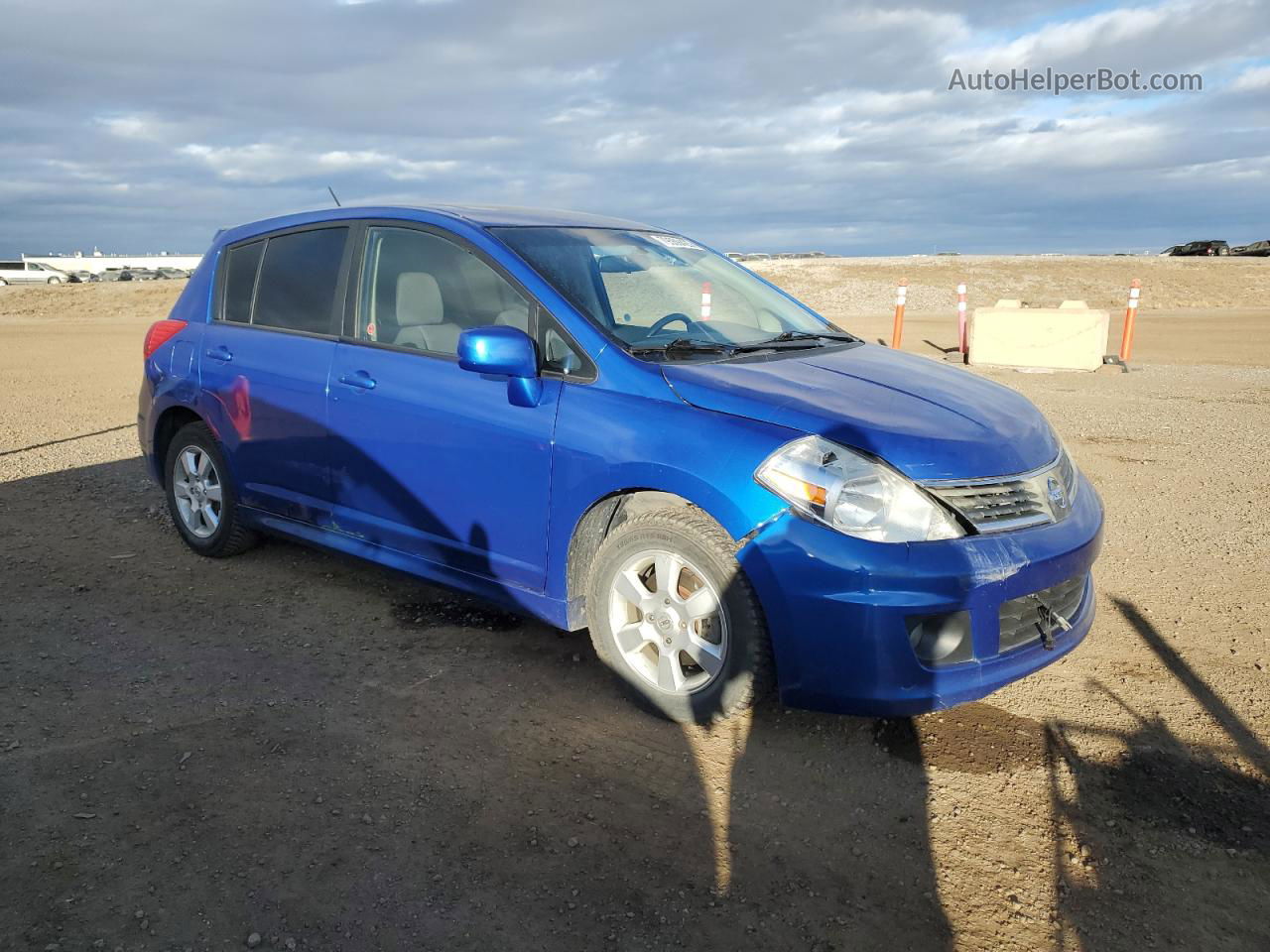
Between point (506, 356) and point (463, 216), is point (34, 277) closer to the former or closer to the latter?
point (463, 216)

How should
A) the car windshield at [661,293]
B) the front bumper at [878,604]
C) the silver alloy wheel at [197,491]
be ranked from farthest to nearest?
the silver alloy wheel at [197,491], the car windshield at [661,293], the front bumper at [878,604]

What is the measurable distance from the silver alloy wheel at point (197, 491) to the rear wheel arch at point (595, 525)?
2378 millimetres

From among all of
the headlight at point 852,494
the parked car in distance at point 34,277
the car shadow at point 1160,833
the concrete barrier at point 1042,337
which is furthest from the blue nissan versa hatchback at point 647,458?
the parked car in distance at point 34,277

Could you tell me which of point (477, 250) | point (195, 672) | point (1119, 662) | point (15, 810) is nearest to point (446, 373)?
point (477, 250)

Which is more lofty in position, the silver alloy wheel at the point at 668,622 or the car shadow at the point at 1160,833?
the silver alloy wheel at the point at 668,622

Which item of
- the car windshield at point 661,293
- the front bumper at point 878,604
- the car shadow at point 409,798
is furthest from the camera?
the car windshield at point 661,293

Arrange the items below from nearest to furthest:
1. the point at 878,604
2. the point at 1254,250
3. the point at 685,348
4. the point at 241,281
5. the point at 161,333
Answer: the point at 878,604, the point at 685,348, the point at 241,281, the point at 161,333, the point at 1254,250

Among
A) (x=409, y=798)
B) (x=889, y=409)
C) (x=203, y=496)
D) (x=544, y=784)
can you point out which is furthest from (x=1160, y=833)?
(x=203, y=496)

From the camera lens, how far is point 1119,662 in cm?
420

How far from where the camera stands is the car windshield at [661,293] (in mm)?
4000

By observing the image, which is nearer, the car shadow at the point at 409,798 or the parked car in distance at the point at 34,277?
the car shadow at the point at 409,798

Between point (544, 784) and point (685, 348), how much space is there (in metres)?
1.67

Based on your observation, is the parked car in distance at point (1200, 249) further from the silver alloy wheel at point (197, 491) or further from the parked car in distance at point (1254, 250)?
A: the silver alloy wheel at point (197, 491)

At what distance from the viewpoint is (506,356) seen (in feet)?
12.1
